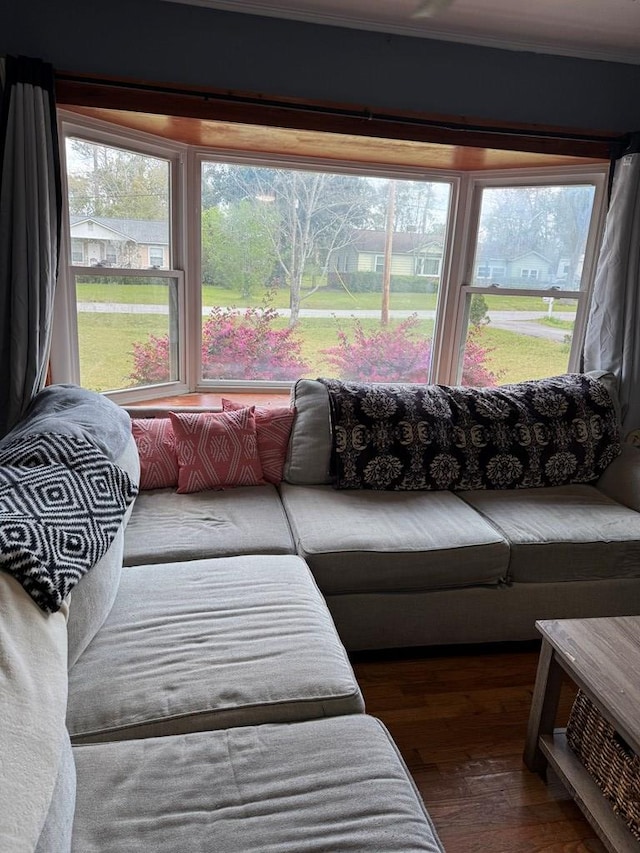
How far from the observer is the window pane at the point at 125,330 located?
9.02ft

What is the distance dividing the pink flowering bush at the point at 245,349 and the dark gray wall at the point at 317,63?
1.11 meters

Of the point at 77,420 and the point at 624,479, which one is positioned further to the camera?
the point at 624,479

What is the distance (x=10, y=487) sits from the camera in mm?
1290

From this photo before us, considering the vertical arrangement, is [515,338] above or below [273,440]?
above

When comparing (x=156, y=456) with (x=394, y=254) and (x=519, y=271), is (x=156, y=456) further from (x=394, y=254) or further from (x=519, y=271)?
(x=519, y=271)

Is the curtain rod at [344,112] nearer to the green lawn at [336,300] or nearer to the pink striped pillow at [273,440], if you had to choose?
the green lawn at [336,300]

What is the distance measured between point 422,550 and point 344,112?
201cm

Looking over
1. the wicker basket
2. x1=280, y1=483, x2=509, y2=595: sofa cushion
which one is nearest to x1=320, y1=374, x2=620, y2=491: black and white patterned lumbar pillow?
x1=280, y1=483, x2=509, y2=595: sofa cushion

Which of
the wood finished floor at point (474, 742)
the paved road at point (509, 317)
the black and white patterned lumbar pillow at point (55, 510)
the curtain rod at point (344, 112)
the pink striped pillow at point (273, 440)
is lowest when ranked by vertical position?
the wood finished floor at point (474, 742)

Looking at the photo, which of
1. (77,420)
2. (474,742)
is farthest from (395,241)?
(474,742)

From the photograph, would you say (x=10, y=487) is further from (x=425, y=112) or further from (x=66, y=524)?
(x=425, y=112)

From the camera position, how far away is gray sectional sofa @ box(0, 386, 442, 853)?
926mm

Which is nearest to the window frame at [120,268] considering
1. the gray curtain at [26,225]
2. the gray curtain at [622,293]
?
the gray curtain at [26,225]

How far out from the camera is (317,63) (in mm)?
2602
